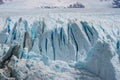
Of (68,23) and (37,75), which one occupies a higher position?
(68,23)

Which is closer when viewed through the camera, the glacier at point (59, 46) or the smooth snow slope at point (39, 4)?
the glacier at point (59, 46)

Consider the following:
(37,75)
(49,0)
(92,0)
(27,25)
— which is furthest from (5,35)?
(92,0)

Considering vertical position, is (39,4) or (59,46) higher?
(39,4)

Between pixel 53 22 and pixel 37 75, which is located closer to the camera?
pixel 37 75

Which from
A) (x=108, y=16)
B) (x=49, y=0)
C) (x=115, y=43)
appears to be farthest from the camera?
(x=49, y=0)

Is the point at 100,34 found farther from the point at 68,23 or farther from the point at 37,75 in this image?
the point at 37,75

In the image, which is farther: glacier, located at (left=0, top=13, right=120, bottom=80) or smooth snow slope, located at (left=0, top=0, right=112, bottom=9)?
smooth snow slope, located at (left=0, top=0, right=112, bottom=9)

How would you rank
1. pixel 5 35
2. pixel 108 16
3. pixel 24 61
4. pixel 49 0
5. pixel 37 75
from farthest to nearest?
pixel 49 0 < pixel 108 16 < pixel 5 35 < pixel 24 61 < pixel 37 75

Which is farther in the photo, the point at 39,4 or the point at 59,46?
the point at 39,4
